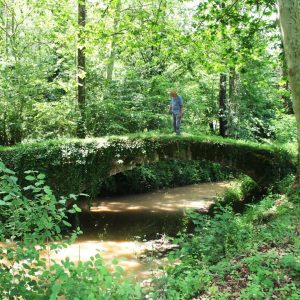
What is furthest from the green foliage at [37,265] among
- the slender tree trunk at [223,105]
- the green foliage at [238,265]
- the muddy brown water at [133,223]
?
the slender tree trunk at [223,105]

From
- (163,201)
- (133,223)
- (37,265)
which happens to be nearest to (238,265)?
(37,265)

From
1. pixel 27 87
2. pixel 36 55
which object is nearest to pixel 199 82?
pixel 36 55

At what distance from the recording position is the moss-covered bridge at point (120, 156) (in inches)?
396

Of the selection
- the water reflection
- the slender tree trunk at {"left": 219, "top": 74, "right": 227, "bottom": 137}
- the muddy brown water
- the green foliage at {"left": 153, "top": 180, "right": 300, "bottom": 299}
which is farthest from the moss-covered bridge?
the slender tree trunk at {"left": 219, "top": 74, "right": 227, "bottom": 137}

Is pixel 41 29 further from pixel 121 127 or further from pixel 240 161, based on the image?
pixel 240 161

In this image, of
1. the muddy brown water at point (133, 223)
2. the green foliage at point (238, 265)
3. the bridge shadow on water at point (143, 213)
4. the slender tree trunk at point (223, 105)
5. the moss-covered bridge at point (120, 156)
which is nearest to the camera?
the green foliage at point (238, 265)

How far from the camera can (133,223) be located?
11578 mm

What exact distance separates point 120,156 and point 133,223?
2159 millimetres

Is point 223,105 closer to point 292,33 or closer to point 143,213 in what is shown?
point 143,213

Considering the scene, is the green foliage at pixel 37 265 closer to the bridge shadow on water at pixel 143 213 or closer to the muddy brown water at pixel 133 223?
the muddy brown water at pixel 133 223

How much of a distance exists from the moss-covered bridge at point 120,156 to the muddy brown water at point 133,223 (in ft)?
4.69

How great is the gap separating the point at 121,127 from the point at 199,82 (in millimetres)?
8027

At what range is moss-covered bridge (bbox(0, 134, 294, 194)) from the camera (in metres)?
10.0

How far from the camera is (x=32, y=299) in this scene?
2.91 m
